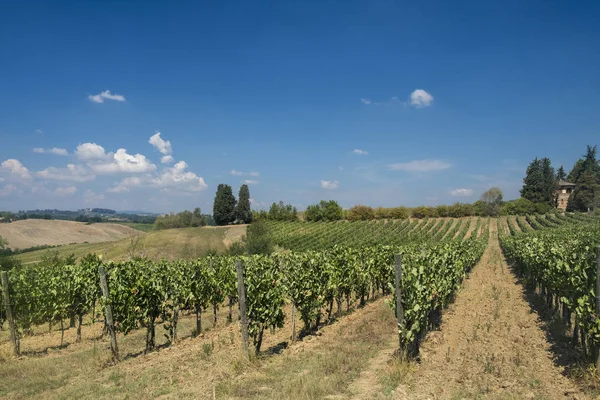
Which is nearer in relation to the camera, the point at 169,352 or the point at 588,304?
the point at 588,304

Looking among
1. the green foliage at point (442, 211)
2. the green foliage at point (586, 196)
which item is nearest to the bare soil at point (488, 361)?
the green foliage at point (442, 211)

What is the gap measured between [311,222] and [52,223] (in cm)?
7366

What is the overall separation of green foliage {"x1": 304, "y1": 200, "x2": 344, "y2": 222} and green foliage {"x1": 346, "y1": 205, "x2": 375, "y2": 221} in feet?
8.44

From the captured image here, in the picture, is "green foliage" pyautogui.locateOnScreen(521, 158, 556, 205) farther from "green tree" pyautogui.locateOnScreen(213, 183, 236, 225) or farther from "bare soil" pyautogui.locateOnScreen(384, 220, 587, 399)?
"bare soil" pyautogui.locateOnScreen(384, 220, 587, 399)

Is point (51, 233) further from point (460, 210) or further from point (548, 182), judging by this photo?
point (548, 182)

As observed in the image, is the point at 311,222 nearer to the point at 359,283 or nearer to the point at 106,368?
the point at 359,283

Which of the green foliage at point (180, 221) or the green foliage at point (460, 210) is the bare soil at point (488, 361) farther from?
the green foliage at point (180, 221)

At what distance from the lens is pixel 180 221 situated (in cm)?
9675

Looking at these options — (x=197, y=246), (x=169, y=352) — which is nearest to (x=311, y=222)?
(x=197, y=246)

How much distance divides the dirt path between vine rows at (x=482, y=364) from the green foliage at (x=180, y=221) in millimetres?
91669

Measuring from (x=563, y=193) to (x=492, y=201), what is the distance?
65.5ft

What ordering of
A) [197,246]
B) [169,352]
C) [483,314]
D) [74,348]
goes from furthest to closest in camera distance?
[197,246] < [483,314] < [74,348] < [169,352]

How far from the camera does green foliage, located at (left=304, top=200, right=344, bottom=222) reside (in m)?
82.0

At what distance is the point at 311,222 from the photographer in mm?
83000
